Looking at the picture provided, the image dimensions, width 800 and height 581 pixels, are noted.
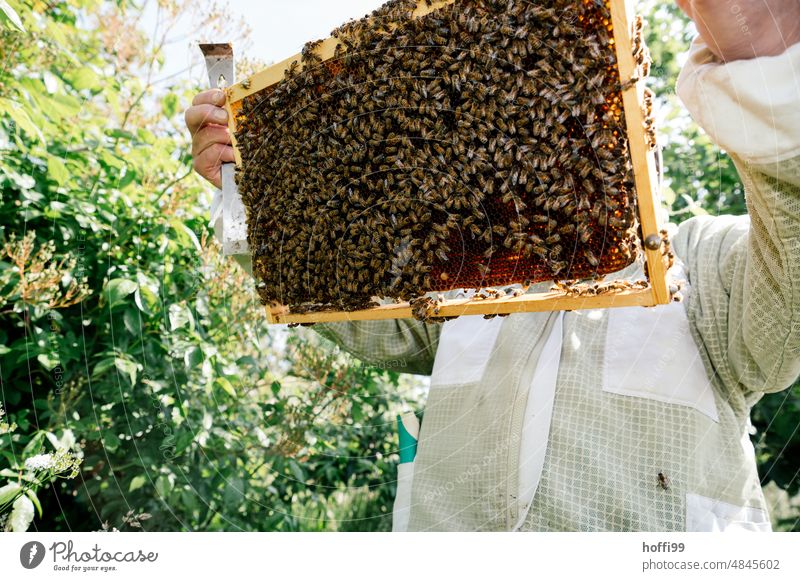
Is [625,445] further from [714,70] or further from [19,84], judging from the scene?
[19,84]

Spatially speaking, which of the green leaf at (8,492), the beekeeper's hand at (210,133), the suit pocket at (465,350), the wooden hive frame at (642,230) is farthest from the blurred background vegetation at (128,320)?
the wooden hive frame at (642,230)

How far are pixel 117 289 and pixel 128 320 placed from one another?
0.19 metres

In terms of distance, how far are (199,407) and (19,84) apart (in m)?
1.61

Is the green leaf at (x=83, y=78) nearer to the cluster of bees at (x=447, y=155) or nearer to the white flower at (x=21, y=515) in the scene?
the cluster of bees at (x=447, y=155)

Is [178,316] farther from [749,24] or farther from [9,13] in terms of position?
[749,24]

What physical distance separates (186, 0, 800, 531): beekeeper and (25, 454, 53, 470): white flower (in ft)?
4.10

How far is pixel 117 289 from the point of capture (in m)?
2.55

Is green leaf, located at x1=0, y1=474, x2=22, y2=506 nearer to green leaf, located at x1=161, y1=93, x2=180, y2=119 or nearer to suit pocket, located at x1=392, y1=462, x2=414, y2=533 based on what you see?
suit pocket, located at x1=392, y1=462, x2=414, y2=533

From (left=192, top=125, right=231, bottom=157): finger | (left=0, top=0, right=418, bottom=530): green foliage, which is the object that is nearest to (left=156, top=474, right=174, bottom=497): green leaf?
(left=0, top=0, right=418, bottom=530): green foliage

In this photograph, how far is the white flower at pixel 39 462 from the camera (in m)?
2.22

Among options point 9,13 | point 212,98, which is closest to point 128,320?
point 212,98

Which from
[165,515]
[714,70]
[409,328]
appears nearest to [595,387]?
[409,328]

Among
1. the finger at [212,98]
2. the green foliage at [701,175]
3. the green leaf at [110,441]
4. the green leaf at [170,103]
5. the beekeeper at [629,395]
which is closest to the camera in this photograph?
the beekeeper at [629,395]

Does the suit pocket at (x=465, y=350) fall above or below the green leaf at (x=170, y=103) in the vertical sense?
below
